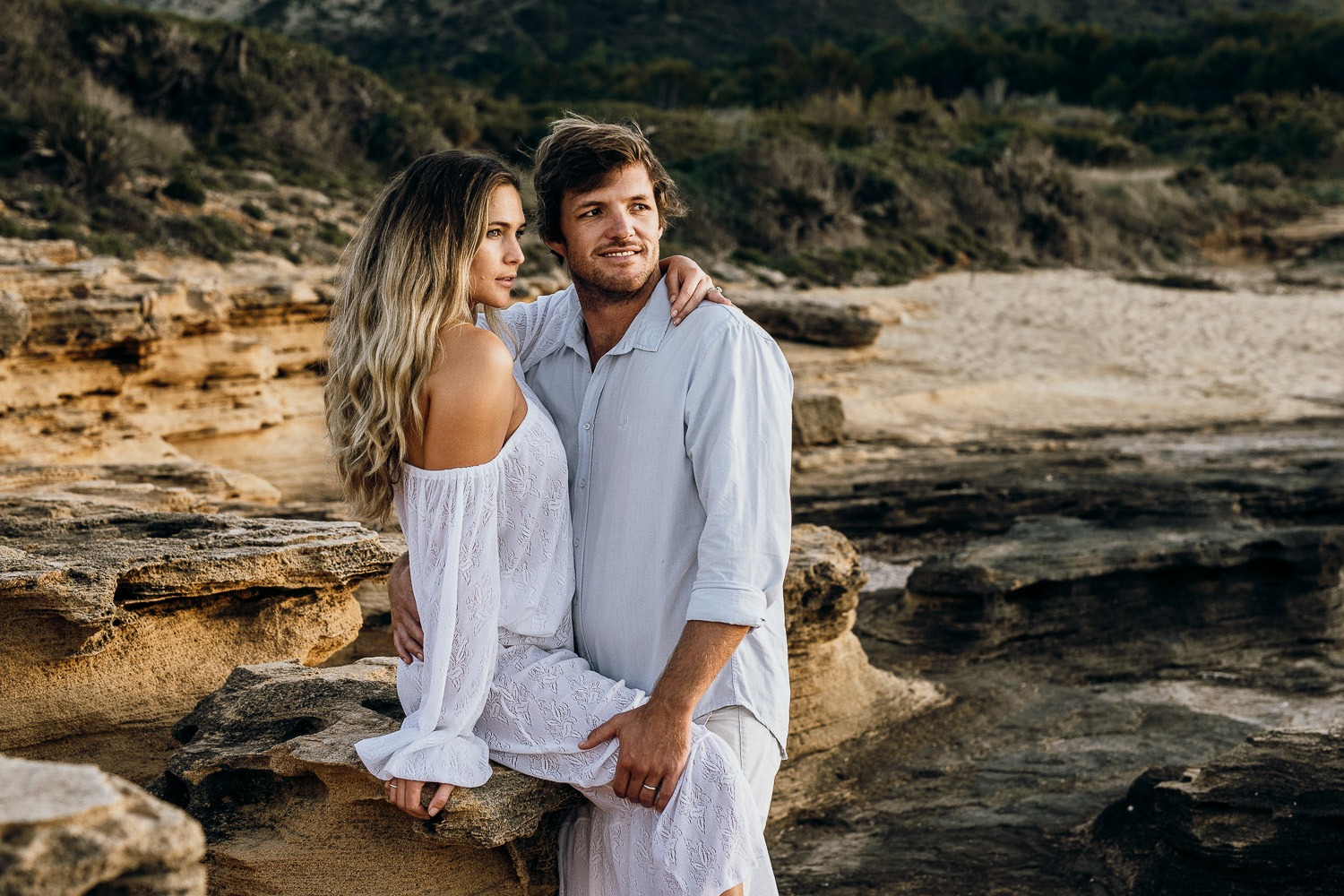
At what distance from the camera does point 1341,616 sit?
6.18 m

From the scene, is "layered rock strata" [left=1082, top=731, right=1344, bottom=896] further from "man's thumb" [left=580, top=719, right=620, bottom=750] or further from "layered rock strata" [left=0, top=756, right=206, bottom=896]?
"layered rock strata" [left=0, top=756, right=206, bottom=896]

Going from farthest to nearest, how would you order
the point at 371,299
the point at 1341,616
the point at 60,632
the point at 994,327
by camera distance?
the point at 994,327, the point at 1341,616, the point at 60,632, the point at 371,299

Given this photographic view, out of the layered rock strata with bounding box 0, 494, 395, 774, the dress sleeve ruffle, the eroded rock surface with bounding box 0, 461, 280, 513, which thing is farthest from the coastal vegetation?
the dress sleeve ruffle

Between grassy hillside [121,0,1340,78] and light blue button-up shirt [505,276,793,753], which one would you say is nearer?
light blue button-up shirt [505,276,793,753]

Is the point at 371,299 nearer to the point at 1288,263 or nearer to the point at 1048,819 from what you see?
the point at 1048,819

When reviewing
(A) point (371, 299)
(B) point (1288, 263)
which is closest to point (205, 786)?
(A) point (371, 299)

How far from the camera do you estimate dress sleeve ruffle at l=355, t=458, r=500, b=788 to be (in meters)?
2.34

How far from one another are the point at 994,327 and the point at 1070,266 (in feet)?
20.6

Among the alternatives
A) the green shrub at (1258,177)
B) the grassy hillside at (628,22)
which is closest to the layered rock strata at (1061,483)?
the green shrub at (1258,177)

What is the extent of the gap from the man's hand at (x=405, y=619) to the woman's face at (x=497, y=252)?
613 mm

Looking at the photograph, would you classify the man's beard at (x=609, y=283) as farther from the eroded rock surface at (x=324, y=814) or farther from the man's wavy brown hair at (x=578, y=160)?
the eroded rock surface at (x=324, y=814)

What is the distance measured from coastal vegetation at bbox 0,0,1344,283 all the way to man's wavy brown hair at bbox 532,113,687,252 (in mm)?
9658

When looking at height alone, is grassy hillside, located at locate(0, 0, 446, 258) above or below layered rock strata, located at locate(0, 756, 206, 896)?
above

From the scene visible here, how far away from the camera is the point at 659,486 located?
2.47 metres
